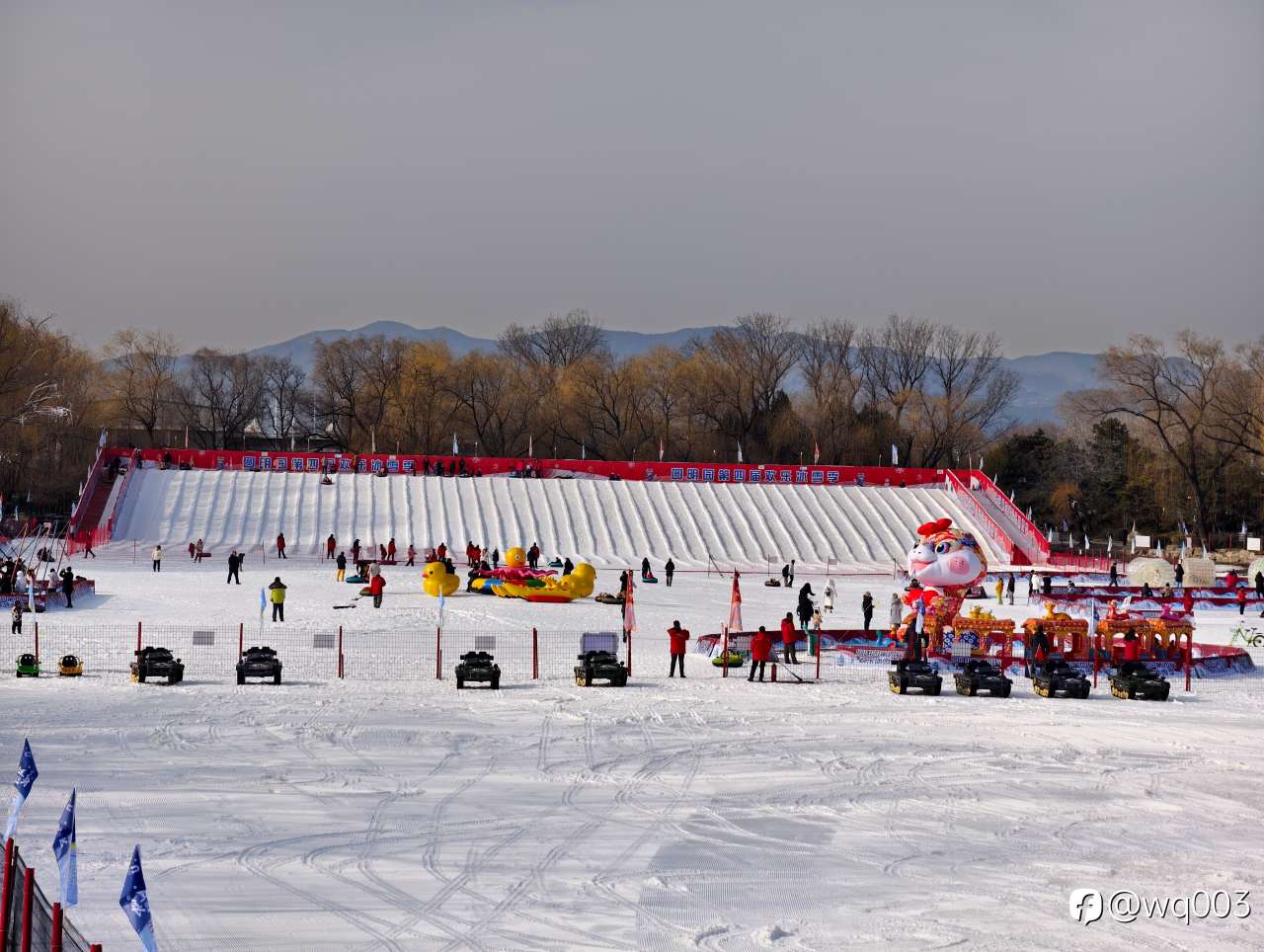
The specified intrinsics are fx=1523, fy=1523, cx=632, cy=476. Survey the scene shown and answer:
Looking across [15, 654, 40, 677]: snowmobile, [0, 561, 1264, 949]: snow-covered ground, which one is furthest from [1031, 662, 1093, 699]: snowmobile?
[15, 654, 40, 677]: snowmobile

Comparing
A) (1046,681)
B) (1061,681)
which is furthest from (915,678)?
(1061,681)

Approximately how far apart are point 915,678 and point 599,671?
515cm

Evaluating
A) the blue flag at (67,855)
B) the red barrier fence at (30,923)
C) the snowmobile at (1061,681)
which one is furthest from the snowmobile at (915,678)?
the blue flag at (67,855)

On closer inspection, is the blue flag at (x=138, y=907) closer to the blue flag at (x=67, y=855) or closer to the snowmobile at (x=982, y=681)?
the blue flag at (x=67, y=855)

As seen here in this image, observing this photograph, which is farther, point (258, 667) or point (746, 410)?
point (746, 410)

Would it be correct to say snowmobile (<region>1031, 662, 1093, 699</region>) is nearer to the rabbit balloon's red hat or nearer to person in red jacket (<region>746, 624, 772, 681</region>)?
person in red jacket (<region>746, 624, 772, 681</region>)

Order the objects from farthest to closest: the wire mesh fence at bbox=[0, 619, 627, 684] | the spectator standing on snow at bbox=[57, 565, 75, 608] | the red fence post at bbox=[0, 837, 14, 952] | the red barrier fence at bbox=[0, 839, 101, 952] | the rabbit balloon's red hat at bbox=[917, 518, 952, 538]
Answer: the spectator standing on snow at bbox=[57, 565, 75, 608] → the rabbit balloon's red hat at bbox=[917, 518, 952, 538] → the wire mesh fence at bbox=[0, 619, 627, 684] → the red fence post at bbox=[0, 837, 14, 952] → the red barrier fence at bbox=[0, 839, 101, 952]

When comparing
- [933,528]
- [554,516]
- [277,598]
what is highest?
[554,516]

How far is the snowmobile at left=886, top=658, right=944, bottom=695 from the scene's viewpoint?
81.1 feet

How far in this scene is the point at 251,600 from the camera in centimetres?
3594

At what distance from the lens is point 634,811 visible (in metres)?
15.2

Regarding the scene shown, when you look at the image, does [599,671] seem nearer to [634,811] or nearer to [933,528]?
[634,811]

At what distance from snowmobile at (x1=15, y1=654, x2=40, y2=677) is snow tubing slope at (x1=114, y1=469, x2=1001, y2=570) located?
26.9 metres

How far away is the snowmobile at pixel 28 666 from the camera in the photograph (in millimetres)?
24125
